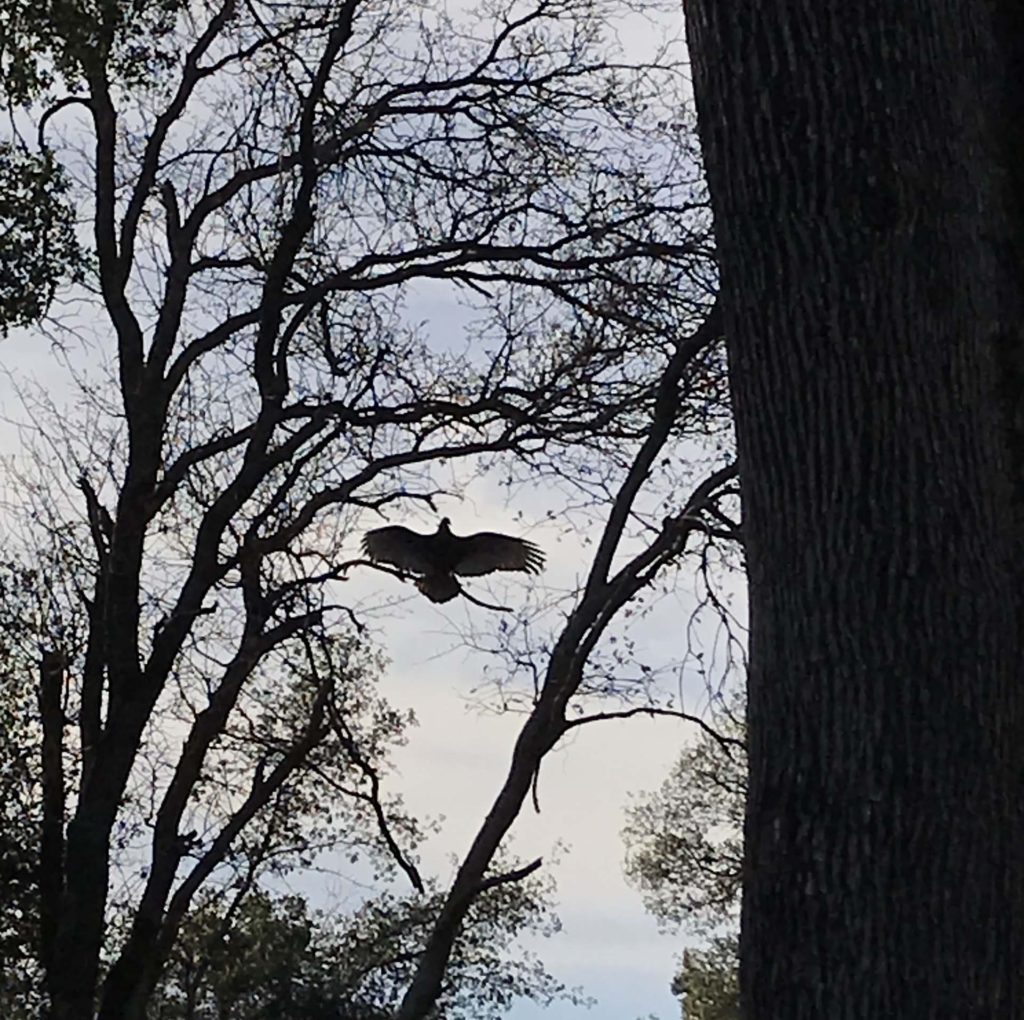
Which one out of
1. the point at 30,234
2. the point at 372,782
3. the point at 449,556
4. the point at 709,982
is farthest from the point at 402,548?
the point at 709,982

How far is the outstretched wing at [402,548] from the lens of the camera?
822 centimetres

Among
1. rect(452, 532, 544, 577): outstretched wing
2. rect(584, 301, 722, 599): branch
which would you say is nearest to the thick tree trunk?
rect(584, 301, 722, 599): branch

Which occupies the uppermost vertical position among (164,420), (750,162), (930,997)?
Result: (164,420)

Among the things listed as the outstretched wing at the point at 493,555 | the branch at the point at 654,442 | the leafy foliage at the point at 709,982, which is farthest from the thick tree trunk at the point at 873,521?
the leafy foliage at the point at 709,982

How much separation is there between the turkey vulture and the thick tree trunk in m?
5.14

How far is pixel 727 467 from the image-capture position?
7613mm

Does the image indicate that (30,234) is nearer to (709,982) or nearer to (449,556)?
(449,556)

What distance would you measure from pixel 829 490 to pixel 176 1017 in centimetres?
919

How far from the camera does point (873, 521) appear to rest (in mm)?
2832

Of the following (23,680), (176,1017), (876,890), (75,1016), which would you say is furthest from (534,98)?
(876,890)

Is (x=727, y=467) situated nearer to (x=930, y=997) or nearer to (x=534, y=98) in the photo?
(x=534, y=98)

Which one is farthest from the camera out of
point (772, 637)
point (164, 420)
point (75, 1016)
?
point (164, 420)

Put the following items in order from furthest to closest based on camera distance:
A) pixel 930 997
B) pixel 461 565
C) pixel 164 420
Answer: pixel 164 420 → pixel 461 565 → pixel 930 997

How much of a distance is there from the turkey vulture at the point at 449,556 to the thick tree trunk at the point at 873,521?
5.14 m
